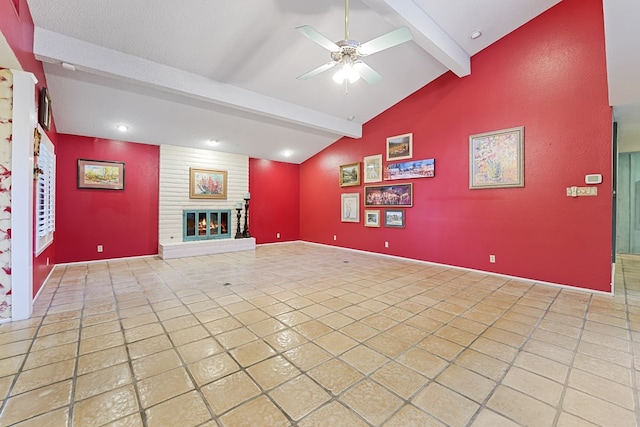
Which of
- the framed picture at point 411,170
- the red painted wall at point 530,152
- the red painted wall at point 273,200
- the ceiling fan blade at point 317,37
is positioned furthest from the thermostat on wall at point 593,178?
the red painted wall at point 273,200

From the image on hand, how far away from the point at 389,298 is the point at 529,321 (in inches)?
55.4

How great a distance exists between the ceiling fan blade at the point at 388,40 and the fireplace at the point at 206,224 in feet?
18.6

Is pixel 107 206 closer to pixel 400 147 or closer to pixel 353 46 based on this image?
pixel 353 46

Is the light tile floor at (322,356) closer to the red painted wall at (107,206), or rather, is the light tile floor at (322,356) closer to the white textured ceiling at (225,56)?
the red painted wall at (107,206)

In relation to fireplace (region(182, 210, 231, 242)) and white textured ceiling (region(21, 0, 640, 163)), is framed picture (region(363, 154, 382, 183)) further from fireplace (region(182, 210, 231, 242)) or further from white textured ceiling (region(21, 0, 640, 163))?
fireplace (region(182, 210, 231, 242))

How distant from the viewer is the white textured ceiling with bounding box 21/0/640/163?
312 cm

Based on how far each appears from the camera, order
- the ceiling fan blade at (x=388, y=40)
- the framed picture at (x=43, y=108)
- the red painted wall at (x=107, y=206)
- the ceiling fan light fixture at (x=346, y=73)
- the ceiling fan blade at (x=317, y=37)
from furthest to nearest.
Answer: the red painted wall at (x=107, y=206) → the framed picture at (x=43, y=108) → the ceiling fan light fixture at (x=346, y=73) → the ceiling fan blade at (x=388, y=40) → the ceiling fan blade at (x=317, y=37)

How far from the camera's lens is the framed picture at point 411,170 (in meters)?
5.26

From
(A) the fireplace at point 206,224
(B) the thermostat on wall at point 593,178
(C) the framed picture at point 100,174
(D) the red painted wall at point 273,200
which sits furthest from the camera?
(D) the red painted wall at point 273,200

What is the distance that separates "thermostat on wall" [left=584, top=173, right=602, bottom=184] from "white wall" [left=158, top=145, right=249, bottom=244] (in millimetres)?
7150

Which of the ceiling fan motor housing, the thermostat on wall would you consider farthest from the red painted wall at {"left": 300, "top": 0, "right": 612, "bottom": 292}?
the ceiling fan motor housing

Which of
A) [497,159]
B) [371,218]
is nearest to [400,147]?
[371,218]

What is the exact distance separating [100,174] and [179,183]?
149 centimetres

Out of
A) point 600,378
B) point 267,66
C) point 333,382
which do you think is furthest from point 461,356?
point 267,66
